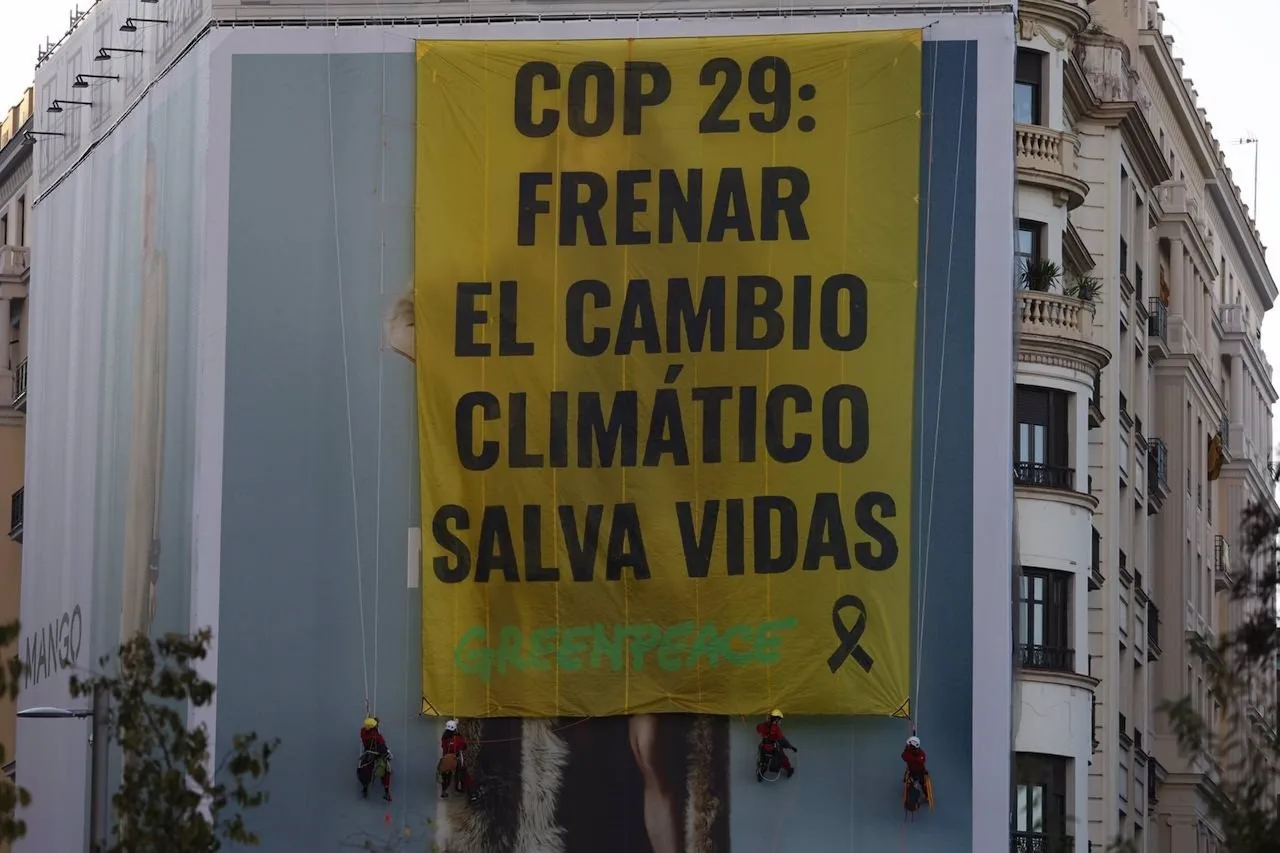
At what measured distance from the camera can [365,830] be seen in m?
56.3

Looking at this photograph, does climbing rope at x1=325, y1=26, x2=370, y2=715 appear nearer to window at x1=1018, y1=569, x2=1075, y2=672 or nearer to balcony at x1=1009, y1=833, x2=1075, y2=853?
balcony at x1=1009, y1=833, x2=1075, y2=853

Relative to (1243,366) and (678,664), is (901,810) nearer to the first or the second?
(678,664)

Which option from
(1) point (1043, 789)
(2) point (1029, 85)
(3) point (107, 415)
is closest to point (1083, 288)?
(2) point (1029, 85)

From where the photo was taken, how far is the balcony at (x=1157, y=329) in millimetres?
83250

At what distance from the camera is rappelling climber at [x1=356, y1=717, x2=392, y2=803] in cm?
5609

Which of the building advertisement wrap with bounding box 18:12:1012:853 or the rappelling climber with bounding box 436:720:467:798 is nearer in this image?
the rappelling climber with bounding box 436:720:467:798

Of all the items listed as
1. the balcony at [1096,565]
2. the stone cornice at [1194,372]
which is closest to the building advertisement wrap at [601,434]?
the balcony at [1096,565]

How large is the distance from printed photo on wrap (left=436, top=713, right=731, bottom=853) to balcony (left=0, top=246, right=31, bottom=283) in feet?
119

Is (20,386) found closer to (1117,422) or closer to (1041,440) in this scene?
(1117,422)

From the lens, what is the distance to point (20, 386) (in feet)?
290

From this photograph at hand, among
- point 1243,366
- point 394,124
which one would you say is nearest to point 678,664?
point 394,124

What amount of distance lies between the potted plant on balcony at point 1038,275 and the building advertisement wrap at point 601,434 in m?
7.92

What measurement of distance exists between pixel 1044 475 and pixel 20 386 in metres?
36.4

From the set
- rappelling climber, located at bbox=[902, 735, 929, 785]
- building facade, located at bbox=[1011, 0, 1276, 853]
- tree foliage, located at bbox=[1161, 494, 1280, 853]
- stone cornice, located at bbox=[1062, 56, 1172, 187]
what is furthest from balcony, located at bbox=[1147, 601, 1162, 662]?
tree foliage, located at bbox=[1161, 494, 1280, 853]
